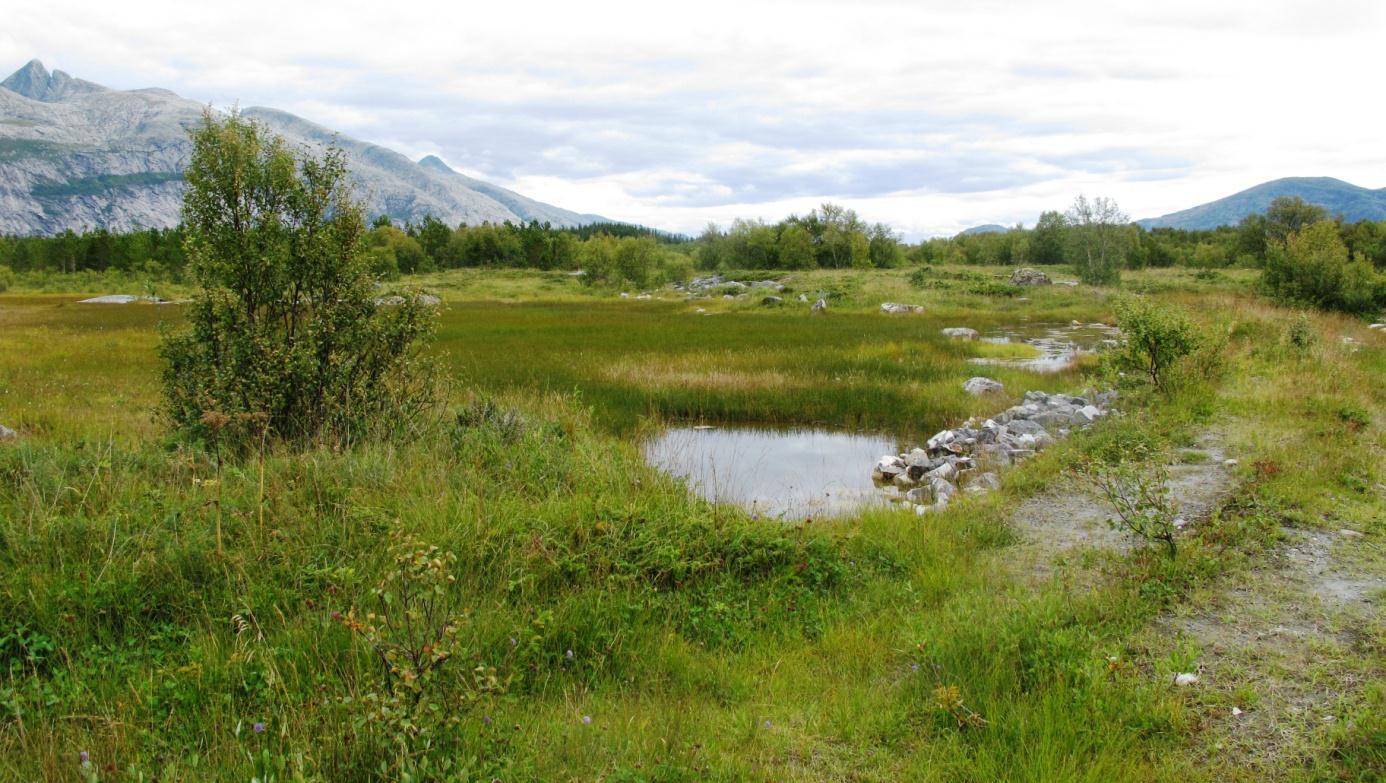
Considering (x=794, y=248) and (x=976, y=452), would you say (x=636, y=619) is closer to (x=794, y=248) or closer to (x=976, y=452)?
(x=976, y=452)

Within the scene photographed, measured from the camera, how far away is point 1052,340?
33.0 m

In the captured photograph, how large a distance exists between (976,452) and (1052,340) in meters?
23.4

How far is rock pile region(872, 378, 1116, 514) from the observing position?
33.6ft

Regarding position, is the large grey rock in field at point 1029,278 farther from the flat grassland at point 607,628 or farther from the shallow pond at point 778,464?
the flat grassland at point 607,628

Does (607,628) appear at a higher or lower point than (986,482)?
higher

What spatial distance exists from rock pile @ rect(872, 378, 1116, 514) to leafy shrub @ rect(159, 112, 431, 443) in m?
6.48

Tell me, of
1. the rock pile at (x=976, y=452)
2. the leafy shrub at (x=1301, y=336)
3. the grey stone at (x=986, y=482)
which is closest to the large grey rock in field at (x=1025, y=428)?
the rock pile at (x=976, y=452)

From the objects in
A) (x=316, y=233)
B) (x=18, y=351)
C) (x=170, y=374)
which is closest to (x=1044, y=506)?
(x=316, y=233)

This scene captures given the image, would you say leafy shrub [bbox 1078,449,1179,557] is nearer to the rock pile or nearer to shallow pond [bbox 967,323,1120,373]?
the rock pile

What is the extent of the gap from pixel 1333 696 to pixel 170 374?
10004 millimetres

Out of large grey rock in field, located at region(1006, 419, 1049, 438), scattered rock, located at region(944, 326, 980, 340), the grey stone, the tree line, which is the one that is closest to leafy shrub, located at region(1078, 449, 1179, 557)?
the grey stone

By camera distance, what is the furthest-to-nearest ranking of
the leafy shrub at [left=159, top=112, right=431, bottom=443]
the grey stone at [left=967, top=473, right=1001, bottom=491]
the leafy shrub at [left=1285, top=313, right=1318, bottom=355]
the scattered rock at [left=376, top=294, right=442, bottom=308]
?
the leafy shrub at [left=1285, top=313, right=1318, bottom=355] < the grey stone at [left=967, top=473, right=1001, bottom=491] < the scattered rock at [left=376, top=294, right=442, bottom=308] < the leafy shrub at [left=159, top=112, right=431, bottom=443]

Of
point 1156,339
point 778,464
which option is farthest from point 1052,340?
point 778,464

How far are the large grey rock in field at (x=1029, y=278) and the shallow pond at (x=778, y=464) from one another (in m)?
51.7
